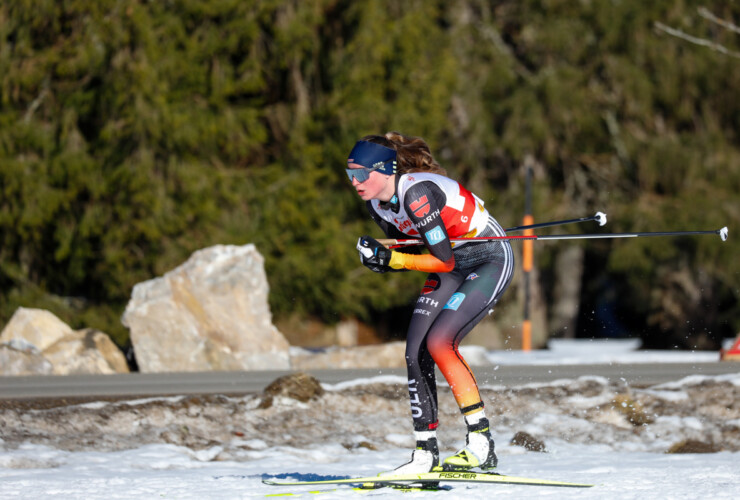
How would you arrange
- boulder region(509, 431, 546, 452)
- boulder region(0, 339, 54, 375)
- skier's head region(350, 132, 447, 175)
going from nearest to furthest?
skier's head region(350, 132, 447, 175) → boulder region(509, 431, 546, 452) → boulder region(0, 339, 54, 375)

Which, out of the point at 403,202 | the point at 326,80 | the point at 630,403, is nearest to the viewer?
the point at 403,202

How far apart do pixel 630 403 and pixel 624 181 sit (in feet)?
56.1

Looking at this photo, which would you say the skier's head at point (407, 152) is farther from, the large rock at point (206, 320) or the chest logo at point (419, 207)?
the large rock at point (206, 320)

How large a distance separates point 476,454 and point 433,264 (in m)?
1.13

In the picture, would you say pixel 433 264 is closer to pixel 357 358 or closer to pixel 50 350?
pixel 357 358

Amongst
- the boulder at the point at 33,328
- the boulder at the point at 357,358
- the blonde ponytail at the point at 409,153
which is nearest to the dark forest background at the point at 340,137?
the boulder at the point at 33,328

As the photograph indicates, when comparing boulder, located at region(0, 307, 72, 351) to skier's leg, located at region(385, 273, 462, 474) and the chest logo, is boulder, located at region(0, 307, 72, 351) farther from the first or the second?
the chest logo

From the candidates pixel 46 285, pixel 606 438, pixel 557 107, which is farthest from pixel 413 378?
pixel 557 107

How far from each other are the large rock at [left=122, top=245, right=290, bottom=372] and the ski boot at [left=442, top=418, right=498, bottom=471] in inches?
247

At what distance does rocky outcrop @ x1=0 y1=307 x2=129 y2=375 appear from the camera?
1176 cm

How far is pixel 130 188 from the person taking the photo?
17969 millimetres

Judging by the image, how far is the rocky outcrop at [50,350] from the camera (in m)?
11.8

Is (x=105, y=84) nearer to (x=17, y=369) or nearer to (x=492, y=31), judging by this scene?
(x=17, y=369)

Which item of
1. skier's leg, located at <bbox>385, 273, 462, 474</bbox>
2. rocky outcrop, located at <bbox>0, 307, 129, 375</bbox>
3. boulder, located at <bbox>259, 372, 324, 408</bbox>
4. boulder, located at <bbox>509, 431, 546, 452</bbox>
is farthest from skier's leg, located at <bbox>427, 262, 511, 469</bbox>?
rocky outcrop, located at <bbox>0, 307, 129, 375</bbox>
